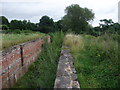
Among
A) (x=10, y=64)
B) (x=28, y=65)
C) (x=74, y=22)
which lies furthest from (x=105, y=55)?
(x=74, y=22)

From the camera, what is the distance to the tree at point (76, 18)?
23131 mm

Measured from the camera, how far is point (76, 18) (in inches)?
920

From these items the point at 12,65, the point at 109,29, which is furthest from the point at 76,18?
the point at 12,65

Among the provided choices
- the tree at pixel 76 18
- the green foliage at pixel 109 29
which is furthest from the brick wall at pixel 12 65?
the tree at pixel 76 18

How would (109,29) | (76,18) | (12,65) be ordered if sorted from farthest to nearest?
(76,18) → (109,29) → (12,65)

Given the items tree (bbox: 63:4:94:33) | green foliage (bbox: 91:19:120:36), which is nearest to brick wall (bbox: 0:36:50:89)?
green foliage (bbox: 91:19:120:36)

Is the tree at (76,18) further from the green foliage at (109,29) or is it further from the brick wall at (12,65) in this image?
the brick wall at (12,65)

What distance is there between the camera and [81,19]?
937 inches

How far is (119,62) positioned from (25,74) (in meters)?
2.67

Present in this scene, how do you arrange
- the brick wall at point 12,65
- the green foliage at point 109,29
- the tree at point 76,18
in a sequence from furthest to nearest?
the tree at point 76,18 → the green foliage at point 109,29 → the brick wall at point 12,65

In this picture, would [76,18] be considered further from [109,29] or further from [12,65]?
[12,65]

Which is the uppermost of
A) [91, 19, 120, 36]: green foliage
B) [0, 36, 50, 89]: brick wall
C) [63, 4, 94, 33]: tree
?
[63, 4, 94, 33]: tree

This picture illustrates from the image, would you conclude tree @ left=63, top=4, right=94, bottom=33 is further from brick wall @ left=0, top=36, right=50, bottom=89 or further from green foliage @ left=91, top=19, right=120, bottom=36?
brick wall @ left=0, top=36, right=50, bottom=89

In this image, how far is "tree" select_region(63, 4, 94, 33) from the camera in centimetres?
2313
